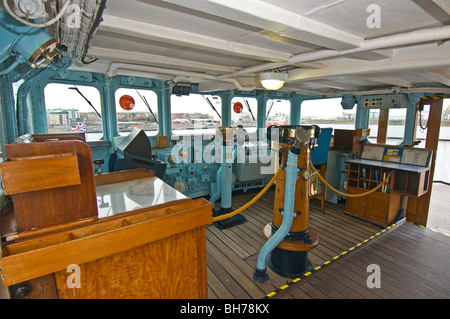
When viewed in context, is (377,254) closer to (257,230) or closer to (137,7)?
(257,230)

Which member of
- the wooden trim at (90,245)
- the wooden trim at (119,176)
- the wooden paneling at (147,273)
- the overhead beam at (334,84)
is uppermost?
the overhead beam at (334,84)

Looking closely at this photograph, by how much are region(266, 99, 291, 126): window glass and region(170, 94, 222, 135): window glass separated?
1499 mm

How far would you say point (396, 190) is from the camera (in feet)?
12.6

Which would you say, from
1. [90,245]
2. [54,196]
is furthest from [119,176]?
[90,245]

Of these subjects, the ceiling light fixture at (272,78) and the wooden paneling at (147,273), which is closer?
the wooden paneling at (147,273)

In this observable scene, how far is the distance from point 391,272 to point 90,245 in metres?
3.10

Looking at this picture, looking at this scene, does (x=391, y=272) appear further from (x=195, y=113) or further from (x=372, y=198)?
(x=195, y=113)

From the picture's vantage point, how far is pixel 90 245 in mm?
1079

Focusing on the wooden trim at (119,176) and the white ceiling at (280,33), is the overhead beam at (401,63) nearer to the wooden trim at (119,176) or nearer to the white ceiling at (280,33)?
the white ceiling at (280,33)

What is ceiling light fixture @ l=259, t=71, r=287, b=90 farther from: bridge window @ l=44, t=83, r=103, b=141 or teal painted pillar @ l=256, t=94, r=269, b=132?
teal painted pillar @ l=256, t=94, r=269, b=132

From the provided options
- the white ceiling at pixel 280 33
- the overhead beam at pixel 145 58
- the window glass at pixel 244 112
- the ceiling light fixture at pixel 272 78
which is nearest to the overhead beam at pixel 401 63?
the white ceiling at pixel 280 33

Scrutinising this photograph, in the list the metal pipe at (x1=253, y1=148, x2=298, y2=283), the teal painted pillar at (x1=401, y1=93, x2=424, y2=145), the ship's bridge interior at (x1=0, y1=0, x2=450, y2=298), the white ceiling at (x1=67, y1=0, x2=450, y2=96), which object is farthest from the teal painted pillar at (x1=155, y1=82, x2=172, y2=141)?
the teal painted pillar at (x1=401, y1=93, x2=424, y2=145)

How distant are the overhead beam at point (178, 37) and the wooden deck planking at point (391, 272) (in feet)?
8.05

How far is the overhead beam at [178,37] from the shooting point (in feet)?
5.98
